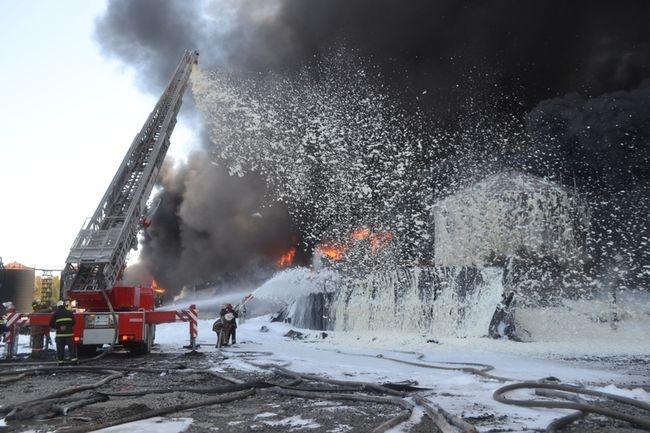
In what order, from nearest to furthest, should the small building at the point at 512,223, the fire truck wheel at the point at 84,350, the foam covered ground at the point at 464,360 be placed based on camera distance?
the foam covered ground at the point at 464,360 < the fire truck wheel at the point at 84,350 < the small building at the point at 512,223

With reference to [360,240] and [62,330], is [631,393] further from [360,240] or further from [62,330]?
[360,240]

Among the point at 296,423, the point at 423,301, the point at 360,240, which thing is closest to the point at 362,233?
the point at 360,240

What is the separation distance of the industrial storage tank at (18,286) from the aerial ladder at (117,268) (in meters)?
25.0

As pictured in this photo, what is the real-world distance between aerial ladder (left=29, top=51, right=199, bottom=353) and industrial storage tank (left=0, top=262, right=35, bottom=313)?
25.0m

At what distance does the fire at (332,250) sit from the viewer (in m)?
37.1

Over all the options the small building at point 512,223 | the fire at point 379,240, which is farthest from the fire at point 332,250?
the small building at point 512,223

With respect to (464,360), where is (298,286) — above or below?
above

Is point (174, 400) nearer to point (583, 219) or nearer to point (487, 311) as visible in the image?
point (487, 311)

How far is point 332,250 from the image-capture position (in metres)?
38.7

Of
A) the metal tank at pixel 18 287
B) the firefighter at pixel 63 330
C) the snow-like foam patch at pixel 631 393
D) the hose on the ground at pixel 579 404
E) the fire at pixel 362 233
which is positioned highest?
the fire at pixel 362 233

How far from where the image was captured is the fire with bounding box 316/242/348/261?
3706 centimetres

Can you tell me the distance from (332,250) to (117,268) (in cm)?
2681

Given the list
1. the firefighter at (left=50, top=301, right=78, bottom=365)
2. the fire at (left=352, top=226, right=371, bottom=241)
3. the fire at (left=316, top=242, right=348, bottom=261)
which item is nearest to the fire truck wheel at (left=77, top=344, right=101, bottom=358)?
the firefighter at (left=50, top=301, right=78, bottom=365)

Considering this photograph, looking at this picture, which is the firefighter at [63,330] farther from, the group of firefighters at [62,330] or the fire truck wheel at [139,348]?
the fire truck wheel at [139,348]
